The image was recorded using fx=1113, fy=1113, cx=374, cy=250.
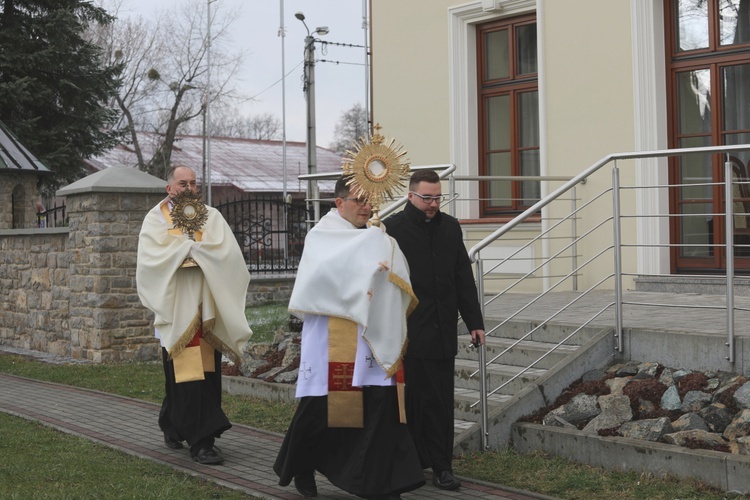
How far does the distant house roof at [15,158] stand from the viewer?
19.6m

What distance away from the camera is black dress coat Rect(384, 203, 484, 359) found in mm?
6730

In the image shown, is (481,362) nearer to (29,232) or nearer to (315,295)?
(315,295)

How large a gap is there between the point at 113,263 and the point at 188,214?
575 centimetres

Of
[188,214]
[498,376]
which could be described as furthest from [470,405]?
[188,214]

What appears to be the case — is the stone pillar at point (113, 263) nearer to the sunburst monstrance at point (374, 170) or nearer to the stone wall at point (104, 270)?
the stone wall at point (104, 270)

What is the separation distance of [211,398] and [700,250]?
5756 millimetres

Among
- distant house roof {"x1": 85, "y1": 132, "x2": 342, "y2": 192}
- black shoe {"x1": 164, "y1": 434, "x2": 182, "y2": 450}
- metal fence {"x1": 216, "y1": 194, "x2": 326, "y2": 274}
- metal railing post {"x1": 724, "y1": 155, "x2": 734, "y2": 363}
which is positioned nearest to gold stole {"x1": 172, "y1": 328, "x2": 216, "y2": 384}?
black shoe {"x1": 164, "y1": 434, "x2": 182, "y2": 450}

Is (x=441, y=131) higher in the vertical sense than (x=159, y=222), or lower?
higher

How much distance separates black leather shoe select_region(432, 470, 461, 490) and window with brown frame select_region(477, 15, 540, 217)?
665 centimetres

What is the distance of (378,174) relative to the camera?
247 inches

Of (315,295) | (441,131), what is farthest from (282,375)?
(441,131)

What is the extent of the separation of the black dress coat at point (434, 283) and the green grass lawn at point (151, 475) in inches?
34.7

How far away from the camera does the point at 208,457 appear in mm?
7508

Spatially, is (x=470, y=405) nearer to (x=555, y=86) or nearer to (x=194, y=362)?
(x=194, y=362)
